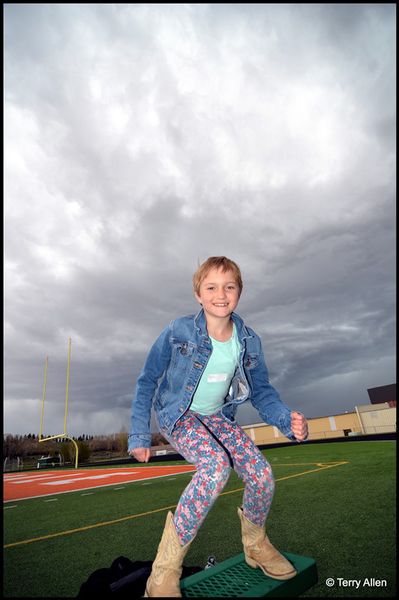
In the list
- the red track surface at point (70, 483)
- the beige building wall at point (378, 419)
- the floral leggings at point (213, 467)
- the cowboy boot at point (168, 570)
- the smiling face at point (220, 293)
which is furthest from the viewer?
the beige building wall at point (378, 419)

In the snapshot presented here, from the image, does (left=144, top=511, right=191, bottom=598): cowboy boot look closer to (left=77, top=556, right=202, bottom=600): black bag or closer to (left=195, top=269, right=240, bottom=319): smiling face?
(left=77, top=556, right=202, bottom=600): black bag

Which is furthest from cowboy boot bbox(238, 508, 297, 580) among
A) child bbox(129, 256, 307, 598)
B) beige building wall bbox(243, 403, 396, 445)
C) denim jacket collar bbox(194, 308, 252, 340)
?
beige building wall bbox(243, 403, 396, 445)

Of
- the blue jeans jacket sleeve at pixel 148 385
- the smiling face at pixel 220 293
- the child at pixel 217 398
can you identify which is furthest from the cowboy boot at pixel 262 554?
the smiling face at pixel 220 293

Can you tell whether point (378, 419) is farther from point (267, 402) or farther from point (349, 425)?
point (267, 402)

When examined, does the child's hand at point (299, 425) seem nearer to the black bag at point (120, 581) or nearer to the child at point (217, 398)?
the child at point (217, 398)

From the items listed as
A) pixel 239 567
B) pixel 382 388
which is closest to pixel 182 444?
pixel 239 567

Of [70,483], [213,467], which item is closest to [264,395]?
[213,467]

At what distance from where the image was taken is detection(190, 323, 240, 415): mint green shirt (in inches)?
87.9

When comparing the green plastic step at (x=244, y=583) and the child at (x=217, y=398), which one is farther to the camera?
the child at (x=217, y=398)

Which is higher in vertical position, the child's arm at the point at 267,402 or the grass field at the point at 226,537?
the child's arm at the point at 267,402

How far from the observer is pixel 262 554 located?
6.46ft

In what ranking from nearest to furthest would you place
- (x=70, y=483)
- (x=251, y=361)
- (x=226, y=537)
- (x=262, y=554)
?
(x=262, y=554) → (x=251, y=361) → (x=226, y=537) → (x=70, y=483)

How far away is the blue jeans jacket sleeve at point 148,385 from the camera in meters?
2.14

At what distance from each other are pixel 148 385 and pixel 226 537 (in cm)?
168
